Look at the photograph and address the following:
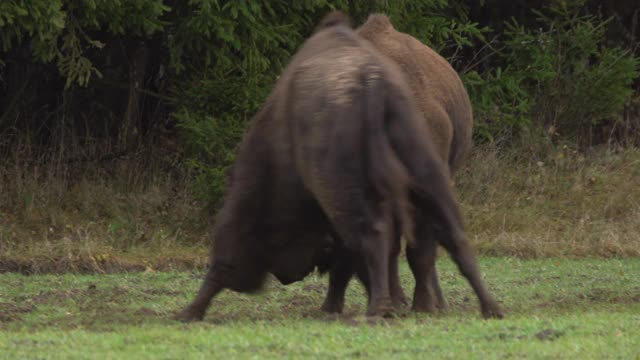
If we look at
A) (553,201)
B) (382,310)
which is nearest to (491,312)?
(382,310)

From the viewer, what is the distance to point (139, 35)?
16.8m

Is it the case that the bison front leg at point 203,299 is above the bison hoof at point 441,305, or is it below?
above

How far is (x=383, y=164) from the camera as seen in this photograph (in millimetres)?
8883

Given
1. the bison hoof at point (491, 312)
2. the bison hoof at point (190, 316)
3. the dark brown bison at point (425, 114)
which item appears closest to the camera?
the bison hoof at point (491, 312)

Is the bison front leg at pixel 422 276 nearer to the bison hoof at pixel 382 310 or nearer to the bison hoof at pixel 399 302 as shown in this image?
the bison hoof at pixel 399 302

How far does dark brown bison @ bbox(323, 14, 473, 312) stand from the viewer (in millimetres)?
10398

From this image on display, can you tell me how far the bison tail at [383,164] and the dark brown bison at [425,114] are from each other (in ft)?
2.31

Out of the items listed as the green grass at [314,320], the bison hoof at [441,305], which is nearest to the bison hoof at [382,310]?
the green grass at [314,320]

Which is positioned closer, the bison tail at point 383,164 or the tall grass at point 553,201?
the bison tail at point 383,164

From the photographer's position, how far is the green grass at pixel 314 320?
7777 mm

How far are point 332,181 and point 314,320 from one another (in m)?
1.30

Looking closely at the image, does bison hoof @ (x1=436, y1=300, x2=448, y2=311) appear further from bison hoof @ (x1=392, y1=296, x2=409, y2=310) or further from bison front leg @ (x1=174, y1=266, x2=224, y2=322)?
bison front leg @ (x1=174, y1=266, x2=224, y2=322)

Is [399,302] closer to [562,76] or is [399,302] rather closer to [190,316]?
[190,316]

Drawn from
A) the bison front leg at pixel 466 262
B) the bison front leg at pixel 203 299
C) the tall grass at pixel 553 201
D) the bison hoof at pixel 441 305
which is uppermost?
the bison front leg at pixel 466 262
